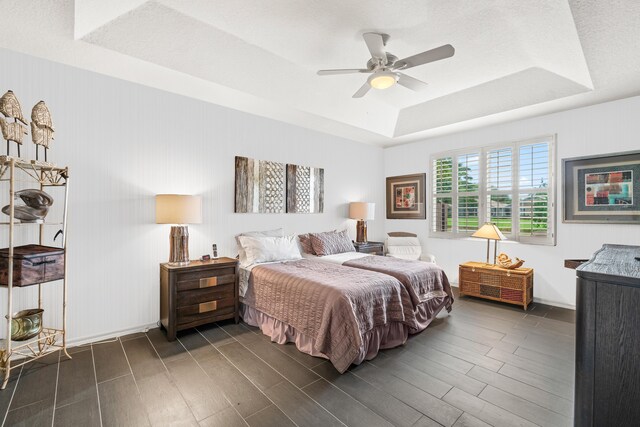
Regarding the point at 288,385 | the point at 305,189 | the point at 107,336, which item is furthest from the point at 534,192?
the point at 107,336

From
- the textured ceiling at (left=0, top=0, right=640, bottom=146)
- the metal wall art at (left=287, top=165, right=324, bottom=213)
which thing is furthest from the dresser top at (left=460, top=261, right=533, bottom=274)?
the metal wall art at (left=287, top=165, right=324, bottom=213)

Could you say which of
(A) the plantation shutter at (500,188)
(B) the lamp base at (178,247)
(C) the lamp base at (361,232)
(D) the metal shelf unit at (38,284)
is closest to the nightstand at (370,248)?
(C) the lamp base at (361,232)

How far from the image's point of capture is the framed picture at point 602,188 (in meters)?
3.40

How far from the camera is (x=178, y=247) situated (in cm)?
309

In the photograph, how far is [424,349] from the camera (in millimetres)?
2678

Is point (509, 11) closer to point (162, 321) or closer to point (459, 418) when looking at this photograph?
Result: point (459, 418)

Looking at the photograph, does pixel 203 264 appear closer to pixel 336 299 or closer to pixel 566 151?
pixel 336 299

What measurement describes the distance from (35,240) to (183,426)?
219cm

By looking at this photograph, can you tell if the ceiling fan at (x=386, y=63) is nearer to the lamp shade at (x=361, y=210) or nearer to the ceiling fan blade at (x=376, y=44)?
the ceiling fan blade at (x=376, y=44)

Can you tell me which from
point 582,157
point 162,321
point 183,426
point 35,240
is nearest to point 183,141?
point 35,240

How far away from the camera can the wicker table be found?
149 inches

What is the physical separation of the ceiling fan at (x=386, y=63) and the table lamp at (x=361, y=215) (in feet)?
7.85

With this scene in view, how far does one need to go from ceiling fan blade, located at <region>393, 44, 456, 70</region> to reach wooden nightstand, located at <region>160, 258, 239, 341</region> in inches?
105

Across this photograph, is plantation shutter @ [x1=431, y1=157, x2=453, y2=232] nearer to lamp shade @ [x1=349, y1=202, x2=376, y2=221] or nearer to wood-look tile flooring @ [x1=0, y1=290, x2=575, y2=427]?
lamp shade @ [x1=349, y1=202, x2=376, y2=221]
